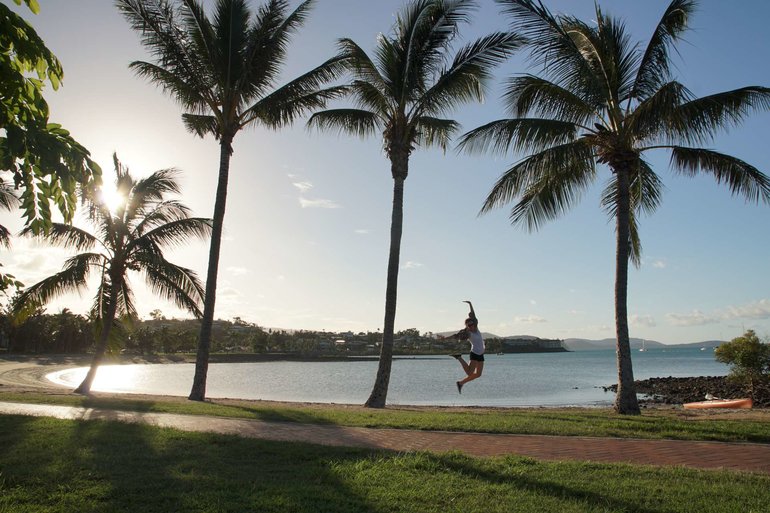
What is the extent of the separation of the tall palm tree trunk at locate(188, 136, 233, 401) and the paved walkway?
219 inches

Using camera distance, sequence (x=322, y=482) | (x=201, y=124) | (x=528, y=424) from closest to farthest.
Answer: (x=322, y=482) → (x=528, y=424) → (x=201, y=124)

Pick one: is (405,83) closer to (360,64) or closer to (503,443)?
(360,64)

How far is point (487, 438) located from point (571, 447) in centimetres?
135

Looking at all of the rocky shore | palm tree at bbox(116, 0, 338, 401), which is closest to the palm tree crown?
palm tree at bbox(116, 0, 338, 401)

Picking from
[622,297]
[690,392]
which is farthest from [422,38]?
[690,392]

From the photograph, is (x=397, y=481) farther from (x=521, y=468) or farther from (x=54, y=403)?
(x=54, y=403)

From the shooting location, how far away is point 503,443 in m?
8.74

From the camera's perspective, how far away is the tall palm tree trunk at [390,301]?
1647 centimetres

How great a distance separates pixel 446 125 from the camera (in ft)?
61.9

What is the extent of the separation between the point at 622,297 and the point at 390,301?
6364 millimetres

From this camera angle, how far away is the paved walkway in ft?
25.0

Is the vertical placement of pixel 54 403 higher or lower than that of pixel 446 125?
lower

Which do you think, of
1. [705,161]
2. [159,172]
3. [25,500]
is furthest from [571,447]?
[159,172]

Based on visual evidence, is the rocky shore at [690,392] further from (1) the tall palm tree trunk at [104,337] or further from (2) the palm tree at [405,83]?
(1) the tall palm tree trunk at [104,337]
